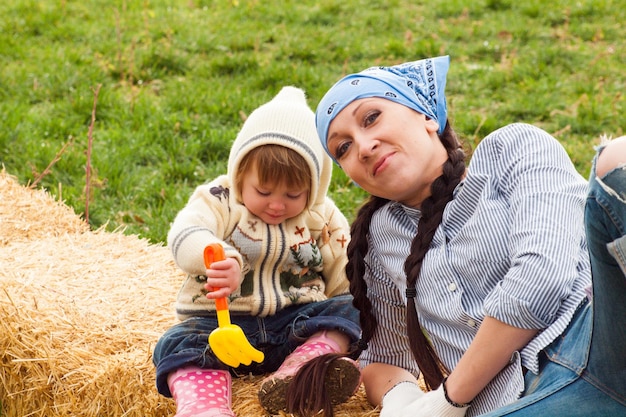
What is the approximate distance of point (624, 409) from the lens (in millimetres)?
2045

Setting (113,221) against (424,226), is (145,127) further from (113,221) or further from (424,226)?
(424,226)

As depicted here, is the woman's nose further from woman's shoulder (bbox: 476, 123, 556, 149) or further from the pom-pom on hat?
the pom-pom on hat

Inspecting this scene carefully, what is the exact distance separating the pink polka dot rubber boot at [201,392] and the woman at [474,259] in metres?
0.52

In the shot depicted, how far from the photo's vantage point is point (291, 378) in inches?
111

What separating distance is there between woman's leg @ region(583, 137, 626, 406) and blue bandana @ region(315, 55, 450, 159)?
97cm

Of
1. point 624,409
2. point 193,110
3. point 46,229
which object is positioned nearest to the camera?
point 624,409

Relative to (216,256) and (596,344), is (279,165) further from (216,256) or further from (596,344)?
(596,344)

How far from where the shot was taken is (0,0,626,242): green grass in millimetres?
5449

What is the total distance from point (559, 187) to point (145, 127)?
13.2 feet

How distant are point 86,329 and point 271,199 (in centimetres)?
95

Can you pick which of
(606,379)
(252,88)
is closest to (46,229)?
(252,88)

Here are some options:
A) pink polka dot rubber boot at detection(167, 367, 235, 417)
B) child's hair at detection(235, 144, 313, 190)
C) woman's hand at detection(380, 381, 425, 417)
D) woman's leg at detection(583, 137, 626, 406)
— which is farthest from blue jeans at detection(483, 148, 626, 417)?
child's hair at detection(235, 144, 313, 190)

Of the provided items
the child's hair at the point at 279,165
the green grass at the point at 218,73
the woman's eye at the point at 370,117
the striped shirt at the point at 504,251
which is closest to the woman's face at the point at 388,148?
the woman's eye at the point at 370,117

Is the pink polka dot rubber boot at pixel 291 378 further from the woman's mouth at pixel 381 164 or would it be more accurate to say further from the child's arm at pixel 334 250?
the woman's mouth at pixel 381 164
